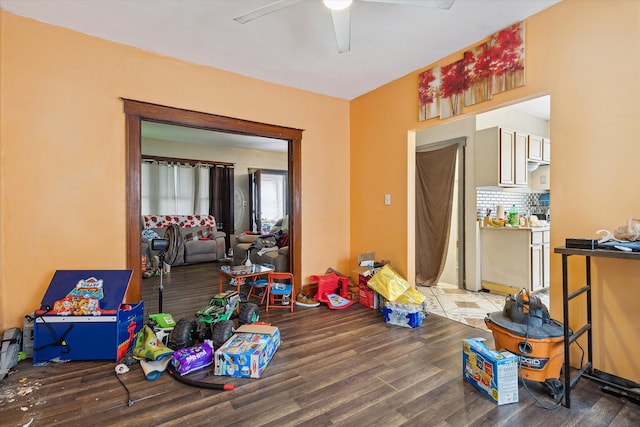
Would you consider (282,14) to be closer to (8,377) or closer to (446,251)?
(8,377)

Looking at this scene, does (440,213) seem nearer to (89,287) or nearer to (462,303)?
(462,303)

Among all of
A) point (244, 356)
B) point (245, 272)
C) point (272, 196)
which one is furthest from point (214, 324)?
point (272, 196)

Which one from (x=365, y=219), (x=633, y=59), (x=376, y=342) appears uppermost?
(x=633, y=59)

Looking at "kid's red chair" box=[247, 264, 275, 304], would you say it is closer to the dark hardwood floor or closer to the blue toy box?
the dark hardwood floor

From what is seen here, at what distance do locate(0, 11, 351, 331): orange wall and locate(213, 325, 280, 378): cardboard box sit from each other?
1.49 meters

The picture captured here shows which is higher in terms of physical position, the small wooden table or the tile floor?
the small wooden table

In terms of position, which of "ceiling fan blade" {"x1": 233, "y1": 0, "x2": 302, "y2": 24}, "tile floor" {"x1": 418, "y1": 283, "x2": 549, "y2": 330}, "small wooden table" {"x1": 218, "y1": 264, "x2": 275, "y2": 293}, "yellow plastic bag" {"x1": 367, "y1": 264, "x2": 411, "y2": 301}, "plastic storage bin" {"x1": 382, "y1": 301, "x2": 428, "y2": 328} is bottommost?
"tile floor" {"x1": 418, "y1": 283, "x2": 549, "y2": 330}

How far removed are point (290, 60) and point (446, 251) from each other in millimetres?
3292

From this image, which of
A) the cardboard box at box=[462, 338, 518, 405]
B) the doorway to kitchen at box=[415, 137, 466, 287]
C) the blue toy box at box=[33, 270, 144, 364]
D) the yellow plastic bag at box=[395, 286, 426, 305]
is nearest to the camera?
the cardboard box at box=[462, 338, 518, 405]

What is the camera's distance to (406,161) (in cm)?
351

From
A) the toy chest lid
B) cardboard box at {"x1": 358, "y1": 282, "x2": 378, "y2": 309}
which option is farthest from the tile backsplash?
the toy chest lid

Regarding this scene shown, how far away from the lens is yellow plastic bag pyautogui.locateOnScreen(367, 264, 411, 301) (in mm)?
3146

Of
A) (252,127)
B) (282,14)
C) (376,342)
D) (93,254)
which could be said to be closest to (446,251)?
(376,342)

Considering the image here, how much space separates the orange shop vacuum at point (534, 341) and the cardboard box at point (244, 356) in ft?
5.31
